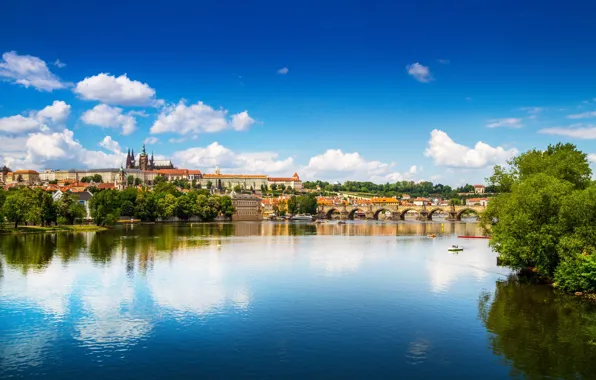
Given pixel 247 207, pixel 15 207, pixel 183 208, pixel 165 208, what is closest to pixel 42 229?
pixel 15 207

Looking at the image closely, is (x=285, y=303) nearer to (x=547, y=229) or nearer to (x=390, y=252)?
(x=547, y=229)

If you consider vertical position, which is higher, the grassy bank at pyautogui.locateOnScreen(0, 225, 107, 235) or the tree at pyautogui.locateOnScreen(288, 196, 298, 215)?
the tree at pyautogui.locateOnScreen(288, 196, 298, 215)

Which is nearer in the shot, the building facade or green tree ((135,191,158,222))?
green tree ((135,191,158,222))

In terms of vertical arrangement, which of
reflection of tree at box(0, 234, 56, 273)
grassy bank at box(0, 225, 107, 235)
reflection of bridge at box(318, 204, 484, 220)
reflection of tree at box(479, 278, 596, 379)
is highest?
reflection of bridge at box(318, 204, 484, 220)

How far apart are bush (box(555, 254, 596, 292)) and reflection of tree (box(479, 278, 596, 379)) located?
0.81 meters

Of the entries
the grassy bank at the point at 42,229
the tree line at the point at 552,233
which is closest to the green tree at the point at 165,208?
the grassy bank at the point at 42,229

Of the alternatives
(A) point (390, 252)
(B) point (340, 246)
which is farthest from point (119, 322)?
(B) point (340, 246)

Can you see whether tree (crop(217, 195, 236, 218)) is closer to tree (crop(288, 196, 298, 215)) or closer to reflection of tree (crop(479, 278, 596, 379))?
tree (crop(288, 196, 298, 215))

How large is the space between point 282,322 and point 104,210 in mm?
76957

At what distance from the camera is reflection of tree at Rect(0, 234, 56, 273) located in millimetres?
41728

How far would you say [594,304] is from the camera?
92.2 feet

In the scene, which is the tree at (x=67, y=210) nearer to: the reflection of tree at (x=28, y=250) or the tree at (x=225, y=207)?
the reflection of tree at (x=28, y=250)

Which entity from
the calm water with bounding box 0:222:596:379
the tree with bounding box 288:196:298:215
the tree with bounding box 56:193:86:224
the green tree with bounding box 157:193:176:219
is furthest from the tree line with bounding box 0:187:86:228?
the tree with bounding box 288:196:298:215

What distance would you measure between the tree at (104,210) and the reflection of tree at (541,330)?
74.5m
